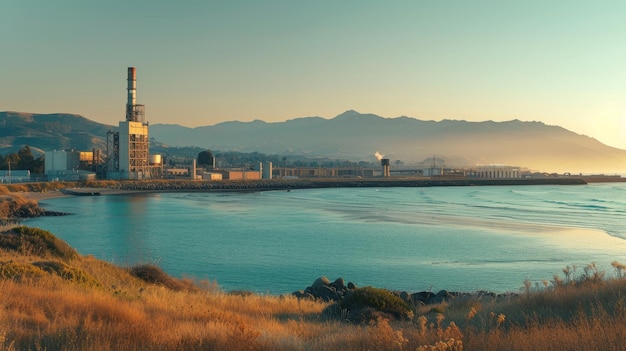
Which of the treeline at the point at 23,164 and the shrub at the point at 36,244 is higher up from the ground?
the treeline at the point at 23,164

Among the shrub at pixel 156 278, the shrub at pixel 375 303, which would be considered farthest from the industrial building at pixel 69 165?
the shrub at pixel 375 303

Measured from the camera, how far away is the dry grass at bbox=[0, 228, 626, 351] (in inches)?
287

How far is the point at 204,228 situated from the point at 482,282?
27418 millimetres

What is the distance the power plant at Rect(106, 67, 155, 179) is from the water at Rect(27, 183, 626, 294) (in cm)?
4029

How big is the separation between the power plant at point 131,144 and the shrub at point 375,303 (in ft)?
301

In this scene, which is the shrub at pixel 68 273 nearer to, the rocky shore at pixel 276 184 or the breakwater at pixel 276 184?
the rocky shore at pixel 276 184

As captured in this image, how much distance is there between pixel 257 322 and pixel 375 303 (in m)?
4.43

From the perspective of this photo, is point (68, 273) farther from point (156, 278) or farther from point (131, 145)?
point (131, 145)

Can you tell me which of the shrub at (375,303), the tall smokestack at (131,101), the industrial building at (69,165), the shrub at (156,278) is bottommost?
the shrub at (156,278)

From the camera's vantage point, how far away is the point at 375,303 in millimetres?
15391

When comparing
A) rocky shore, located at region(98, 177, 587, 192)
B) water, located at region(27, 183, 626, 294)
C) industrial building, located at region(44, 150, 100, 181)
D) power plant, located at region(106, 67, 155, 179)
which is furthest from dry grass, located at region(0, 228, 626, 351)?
industrial building, located at region(44, 150, 100, 181)

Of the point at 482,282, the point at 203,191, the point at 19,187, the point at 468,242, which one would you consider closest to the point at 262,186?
the point at 203,191

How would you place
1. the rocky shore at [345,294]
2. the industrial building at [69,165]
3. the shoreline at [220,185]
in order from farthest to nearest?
1. the industrial building at [69,165]
2. the shoreline at [220,185]
3. the rocky shore at [345,294]

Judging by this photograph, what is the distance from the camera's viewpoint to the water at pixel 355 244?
2720cm
